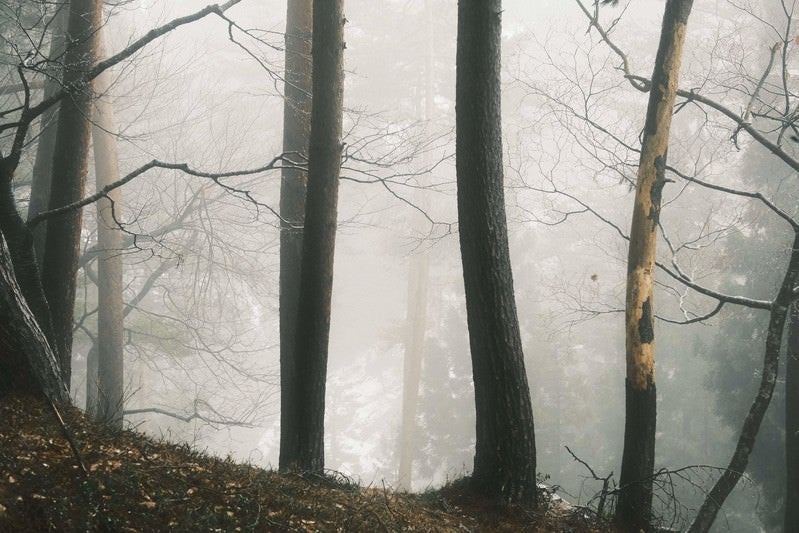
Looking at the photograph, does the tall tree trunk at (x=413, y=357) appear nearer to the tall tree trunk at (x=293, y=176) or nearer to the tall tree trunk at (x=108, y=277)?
the tall tree trunk at (x=108, y=277)

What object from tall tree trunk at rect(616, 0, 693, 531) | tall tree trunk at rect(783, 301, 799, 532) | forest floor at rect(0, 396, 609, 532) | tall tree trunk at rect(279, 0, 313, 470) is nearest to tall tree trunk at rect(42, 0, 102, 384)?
tall tree trunk at rect(279, 0, 313, 470)

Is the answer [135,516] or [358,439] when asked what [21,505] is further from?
[358,439]

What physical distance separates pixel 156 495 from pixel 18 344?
1.48m

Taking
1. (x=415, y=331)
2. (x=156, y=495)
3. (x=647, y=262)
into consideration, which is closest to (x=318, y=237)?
(x=156, y=495)

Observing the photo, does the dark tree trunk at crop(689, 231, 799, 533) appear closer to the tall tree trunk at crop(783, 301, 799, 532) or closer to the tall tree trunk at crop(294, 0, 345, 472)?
→ the tall tree trunk at crop(783, 301, 799, 532)

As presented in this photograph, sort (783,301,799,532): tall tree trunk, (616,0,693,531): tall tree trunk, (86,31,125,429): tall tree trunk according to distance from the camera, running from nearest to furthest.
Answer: (616,0,693,531): tall tree trunk → (783,301,799,532): tall tree trunk → (86,31,125,429): tall tree trunk

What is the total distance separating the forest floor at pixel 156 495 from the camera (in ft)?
8.43

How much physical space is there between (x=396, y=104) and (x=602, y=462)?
53.2 feet

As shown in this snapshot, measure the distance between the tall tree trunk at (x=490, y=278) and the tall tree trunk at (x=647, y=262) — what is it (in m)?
1.07

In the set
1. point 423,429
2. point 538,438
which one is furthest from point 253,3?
point 538,438

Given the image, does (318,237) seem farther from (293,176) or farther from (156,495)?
(156,495)

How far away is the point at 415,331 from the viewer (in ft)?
69.2

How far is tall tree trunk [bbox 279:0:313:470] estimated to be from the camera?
6027mm

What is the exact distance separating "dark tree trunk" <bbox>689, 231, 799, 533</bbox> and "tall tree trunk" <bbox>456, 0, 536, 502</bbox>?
245cm
